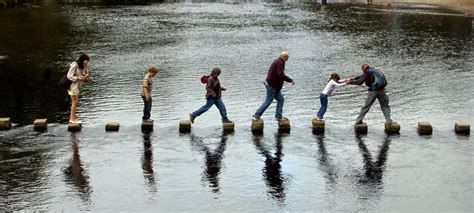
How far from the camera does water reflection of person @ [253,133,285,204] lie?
11.5 m

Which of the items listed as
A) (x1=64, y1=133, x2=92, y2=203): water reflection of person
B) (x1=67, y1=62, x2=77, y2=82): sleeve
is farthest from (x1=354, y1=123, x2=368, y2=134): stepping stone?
(x1=67, y1=62, x2=77, y2=82): sleeve

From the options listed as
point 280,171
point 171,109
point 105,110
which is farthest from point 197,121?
point 280,171

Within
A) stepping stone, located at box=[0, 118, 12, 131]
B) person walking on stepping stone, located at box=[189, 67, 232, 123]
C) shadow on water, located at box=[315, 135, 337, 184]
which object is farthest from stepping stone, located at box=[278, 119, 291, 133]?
stepping stone, located at box=[0, 118, 12, 131]

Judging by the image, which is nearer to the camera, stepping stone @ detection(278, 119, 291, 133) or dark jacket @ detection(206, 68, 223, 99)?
stepping stone @ detection(278, 119, 291, 133)

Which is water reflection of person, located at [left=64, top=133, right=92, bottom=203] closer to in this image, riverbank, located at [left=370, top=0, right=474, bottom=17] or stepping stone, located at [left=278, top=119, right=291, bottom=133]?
stepping stone, located at [left=278, top=119, right=291, bottom=133]

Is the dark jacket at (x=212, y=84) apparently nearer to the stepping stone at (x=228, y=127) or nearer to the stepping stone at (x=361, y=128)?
the stepping stone at (x=228, y=127)

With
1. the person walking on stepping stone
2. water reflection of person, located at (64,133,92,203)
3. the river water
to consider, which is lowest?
the river water

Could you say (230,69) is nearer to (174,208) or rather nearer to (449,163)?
(449,163)

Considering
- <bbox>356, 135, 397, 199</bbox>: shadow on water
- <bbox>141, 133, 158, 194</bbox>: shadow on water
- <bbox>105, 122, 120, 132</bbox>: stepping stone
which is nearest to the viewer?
<bbox>356, 135, 397, 199</bbox>: shadow on water

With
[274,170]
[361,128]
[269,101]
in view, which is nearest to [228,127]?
[269,101]

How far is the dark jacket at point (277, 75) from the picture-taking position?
16.6m

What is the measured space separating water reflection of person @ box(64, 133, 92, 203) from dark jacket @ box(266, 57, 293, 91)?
17.8 ft

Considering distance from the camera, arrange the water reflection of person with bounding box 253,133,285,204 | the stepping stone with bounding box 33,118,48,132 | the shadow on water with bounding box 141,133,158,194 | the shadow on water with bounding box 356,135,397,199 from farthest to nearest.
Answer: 1. the stepping stone with bounding box 33,118,48,132
2. the shadow on water with bounding box 141,133,158,194
3. the shadow on water with bounding box 356,135,397,199
4. the water reflection of person with bounding box 253,133,285,204

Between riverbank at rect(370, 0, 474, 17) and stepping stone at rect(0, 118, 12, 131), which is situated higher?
stepping stone at rect(0, 118, 12, 131)
